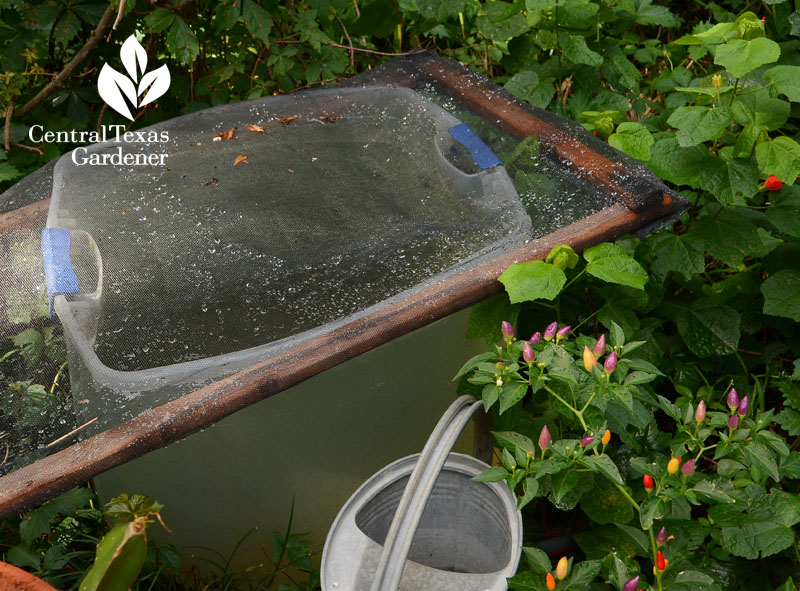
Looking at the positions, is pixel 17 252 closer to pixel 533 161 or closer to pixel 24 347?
pixel 24 347

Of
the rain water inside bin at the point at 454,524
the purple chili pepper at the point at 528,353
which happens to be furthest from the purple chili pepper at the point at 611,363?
the rain water inside bin at the point at 454,524

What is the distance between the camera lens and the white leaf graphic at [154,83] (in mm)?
2492

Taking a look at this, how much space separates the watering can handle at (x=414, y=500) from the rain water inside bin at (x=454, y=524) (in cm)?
22

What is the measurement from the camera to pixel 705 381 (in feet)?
6.22

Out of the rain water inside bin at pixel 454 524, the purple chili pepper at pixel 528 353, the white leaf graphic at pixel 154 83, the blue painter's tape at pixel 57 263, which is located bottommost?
the rain water inside bin at pixel 454 524

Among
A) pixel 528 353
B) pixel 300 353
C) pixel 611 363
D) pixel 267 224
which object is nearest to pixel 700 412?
pixel 611 363

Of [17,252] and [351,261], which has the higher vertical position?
[17,252]

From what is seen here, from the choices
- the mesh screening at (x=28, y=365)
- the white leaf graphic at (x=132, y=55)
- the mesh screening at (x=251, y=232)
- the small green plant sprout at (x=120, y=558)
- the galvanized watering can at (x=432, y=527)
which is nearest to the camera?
the small green plant sprout at (x=120, y=558)

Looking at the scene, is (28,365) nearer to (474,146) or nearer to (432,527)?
(432,527)

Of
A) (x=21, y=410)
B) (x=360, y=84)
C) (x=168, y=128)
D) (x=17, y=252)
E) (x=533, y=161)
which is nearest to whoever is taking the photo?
(x=21, y=410)

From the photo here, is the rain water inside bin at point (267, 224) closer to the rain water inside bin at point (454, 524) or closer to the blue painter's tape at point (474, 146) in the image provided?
the blue painter's tape at point (474, 146)

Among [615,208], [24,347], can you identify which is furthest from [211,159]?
[615,208]

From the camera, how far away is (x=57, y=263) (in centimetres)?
146

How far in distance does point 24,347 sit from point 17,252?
0.23 meters
